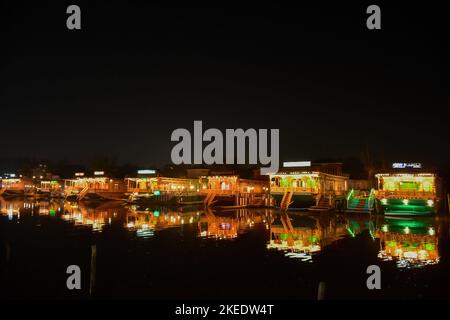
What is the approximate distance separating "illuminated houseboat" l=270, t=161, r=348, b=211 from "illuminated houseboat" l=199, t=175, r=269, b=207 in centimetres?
579

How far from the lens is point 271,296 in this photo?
10.1m

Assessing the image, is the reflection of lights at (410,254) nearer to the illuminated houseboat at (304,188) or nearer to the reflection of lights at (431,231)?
the reflection of lights at (431,231)

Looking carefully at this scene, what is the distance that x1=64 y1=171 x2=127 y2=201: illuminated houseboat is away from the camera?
2330 inches

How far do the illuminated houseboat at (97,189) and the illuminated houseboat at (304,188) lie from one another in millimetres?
32365

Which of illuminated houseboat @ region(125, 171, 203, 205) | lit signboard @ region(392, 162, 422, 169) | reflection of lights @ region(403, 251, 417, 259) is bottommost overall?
reflection of lights @ region(403, 251, 417, 259)

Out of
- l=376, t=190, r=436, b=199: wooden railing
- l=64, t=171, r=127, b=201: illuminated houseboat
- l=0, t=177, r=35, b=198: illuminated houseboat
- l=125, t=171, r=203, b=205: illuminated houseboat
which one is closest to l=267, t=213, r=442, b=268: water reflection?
l=376, t=190, r=436, b=199: wooden railing

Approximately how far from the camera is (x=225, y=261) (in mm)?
14141

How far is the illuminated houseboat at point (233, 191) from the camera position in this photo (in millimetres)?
46188

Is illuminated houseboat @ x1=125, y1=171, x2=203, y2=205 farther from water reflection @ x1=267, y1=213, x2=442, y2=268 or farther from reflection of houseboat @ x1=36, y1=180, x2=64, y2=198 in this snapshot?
water reflection @ x1=267, y1=213, x2=442, y2=268

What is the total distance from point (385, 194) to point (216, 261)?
76.5 feet

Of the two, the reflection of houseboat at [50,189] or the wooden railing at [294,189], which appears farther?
the reflection of houseboat at [50,189]

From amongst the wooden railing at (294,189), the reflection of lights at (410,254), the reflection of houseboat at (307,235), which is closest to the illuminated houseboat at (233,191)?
the wooden railing at (294,189)
